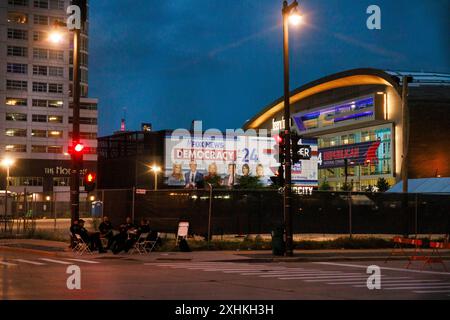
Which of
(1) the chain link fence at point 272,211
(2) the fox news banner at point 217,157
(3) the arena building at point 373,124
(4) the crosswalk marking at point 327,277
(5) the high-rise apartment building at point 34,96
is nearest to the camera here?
(4) the crosswalk marking at point 327,277

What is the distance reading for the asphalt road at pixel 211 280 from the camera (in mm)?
13469

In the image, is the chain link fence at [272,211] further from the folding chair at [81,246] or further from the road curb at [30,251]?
the road curb at [30,251]

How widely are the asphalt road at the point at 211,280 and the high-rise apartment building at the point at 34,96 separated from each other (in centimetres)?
9062

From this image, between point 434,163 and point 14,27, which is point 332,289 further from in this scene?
point 14,27

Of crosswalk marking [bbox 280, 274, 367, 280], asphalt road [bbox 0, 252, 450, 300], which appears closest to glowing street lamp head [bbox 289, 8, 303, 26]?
asphalt road [bbox 0, 252, 450, 300]

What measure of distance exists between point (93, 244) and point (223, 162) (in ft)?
160

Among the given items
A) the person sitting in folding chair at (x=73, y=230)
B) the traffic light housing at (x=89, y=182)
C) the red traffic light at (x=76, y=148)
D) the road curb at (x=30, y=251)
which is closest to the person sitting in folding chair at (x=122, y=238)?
the person sitting in folding chair at (x=73, y=230)

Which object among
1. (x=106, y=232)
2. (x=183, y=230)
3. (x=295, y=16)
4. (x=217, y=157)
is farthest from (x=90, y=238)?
(x=217, y=157)

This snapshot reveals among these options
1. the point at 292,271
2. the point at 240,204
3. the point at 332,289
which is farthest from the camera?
the point at 240,204

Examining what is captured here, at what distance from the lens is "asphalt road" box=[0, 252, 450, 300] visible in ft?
44.2

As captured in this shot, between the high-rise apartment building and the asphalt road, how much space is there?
9062cm

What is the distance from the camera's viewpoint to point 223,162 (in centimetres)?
7500

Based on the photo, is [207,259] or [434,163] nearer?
[207,259]
